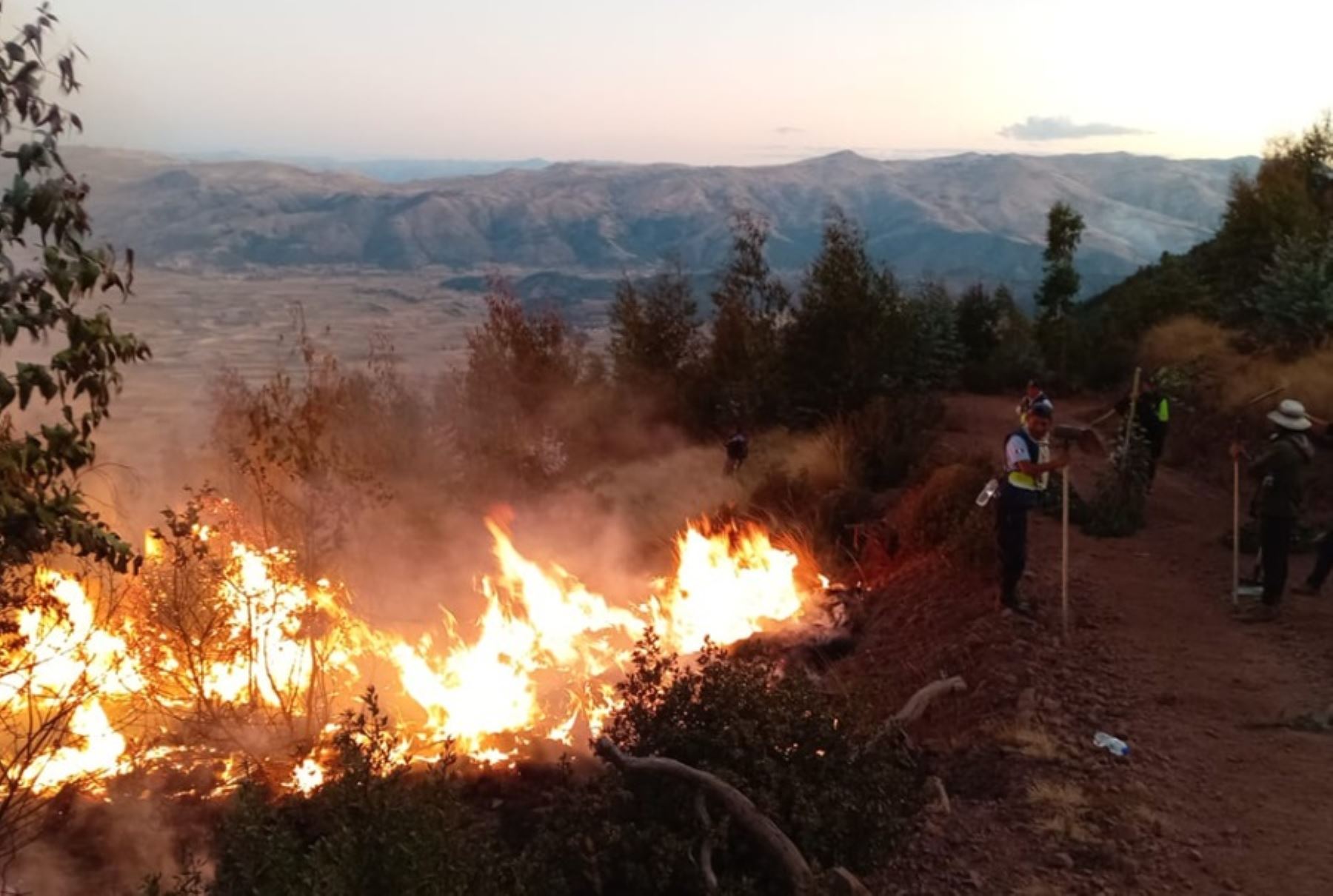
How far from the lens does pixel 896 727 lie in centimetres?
598

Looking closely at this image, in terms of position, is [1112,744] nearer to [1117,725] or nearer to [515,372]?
[1117,725]

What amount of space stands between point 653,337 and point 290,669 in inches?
576

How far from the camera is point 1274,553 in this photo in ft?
28.4

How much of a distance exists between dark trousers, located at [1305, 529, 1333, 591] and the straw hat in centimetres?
135

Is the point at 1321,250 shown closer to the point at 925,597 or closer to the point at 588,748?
the point at 925,597

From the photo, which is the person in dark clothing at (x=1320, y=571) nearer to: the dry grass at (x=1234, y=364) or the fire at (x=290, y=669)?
the dry grass at (x=1234, y=364)

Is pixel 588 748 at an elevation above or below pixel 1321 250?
below

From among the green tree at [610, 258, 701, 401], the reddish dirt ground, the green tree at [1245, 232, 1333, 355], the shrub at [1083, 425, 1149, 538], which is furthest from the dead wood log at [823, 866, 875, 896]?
the green tree at [610, 258, 701, 401]

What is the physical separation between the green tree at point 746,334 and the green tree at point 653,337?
2.66ft

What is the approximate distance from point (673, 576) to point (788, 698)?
6.26m

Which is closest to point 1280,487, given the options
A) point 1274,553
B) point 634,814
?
point 1274,553

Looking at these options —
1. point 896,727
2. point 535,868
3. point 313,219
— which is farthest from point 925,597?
point 313,219

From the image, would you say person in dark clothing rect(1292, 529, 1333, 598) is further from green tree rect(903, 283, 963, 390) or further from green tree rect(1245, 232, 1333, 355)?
green tree rect(903, 283, 963, 390)

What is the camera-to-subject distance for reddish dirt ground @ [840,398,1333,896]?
5.22 metres
